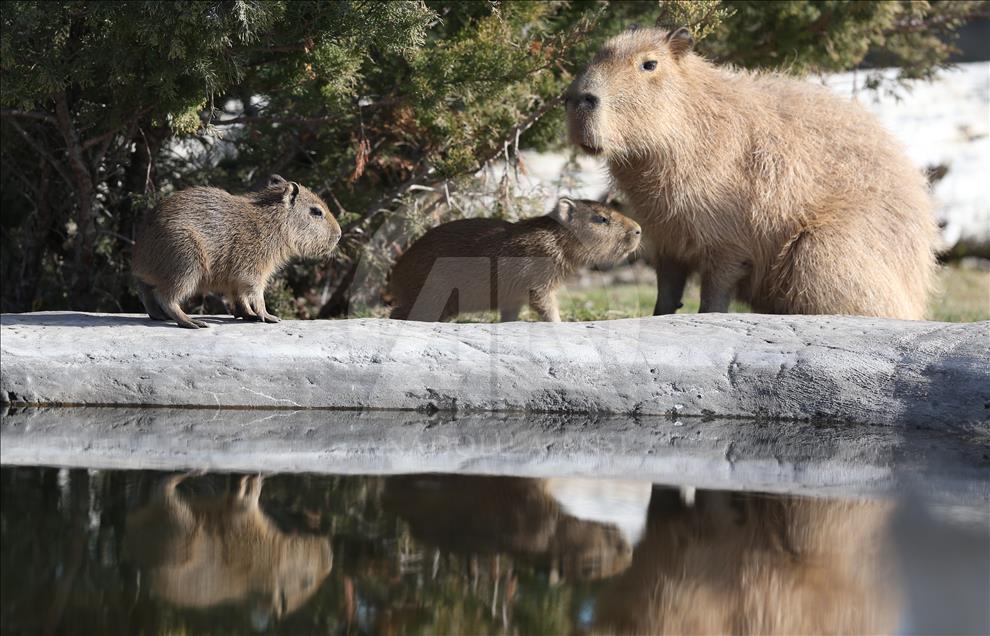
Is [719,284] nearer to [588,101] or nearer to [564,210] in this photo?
[564,210]

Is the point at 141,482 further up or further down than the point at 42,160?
further down

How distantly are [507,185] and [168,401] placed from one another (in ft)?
9.90

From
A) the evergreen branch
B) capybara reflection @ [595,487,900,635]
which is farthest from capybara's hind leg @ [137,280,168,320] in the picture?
capybara reflection @ [595,487,900,635]

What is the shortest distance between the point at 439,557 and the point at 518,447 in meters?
1.21

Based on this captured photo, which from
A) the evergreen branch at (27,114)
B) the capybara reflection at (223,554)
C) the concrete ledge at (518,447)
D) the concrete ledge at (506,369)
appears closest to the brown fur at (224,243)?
the concrete ledge at (506,369)

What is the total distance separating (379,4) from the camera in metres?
5.21

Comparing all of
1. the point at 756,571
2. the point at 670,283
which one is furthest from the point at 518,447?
the point at 670,283

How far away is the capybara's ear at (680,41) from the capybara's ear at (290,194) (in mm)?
1865

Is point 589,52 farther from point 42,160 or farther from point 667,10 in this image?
point 42,160

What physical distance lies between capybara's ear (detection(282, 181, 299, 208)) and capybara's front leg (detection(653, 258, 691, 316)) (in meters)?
1.81

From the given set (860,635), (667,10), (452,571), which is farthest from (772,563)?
(667,10)

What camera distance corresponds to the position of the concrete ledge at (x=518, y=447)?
3430mm

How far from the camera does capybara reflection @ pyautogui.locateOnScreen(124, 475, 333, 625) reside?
240 cm

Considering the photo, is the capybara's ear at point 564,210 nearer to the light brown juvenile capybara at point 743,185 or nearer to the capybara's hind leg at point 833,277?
the light brown juvenile capybara at point 743,185
